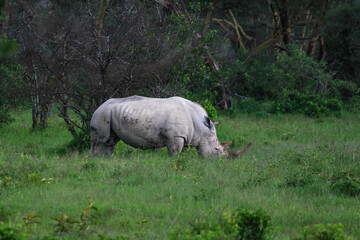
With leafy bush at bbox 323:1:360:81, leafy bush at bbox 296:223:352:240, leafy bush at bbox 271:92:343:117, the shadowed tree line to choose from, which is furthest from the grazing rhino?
leafy bush at bbox 323:1:360:81

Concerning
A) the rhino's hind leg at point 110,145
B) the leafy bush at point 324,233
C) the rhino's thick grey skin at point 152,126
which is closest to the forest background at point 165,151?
the leafy bush at point 324,233

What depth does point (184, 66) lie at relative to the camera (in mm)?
14547

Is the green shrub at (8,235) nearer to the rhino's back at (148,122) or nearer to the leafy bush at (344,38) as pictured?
the rhino's back at (148,122)

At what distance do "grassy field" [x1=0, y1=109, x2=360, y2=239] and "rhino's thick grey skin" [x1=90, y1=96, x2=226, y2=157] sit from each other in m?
0.33

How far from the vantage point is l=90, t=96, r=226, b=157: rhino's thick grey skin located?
9.55 m

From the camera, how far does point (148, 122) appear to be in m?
9.55

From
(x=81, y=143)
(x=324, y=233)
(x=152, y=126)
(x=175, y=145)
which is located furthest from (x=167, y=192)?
(x=81, y=143)

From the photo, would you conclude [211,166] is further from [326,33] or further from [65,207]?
[326,33]

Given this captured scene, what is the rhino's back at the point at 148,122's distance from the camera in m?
9.55

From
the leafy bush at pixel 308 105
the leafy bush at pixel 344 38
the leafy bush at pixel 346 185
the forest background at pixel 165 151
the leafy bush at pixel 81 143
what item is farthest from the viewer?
the leafy bush at pixel 344 38

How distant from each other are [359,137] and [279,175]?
19.8 ft

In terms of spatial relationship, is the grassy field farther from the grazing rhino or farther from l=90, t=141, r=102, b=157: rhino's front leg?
the grazing rhino

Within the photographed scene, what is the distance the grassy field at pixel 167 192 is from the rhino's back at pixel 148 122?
360mm

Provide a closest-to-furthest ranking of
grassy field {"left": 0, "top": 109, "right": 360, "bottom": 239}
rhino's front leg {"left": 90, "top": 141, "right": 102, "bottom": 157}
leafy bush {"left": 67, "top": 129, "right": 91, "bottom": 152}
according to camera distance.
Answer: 1. grassy field {"left": 0, "top": 109, "right": 360, "bottom": 239}
2. rhino's front leg {"left": 90, "top": 141, "right": 102, "bottom": 157}
3. leafy bush {"left": 67, "top": 129, "right": 91, "bottom": 152}
